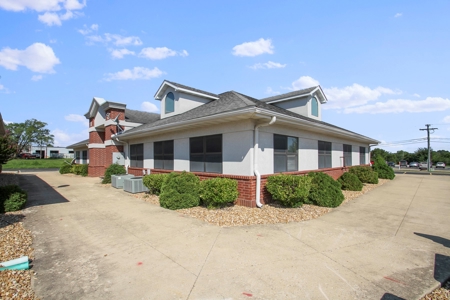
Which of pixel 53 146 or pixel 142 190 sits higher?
pixel 53 146

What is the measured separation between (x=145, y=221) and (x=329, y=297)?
16.3 ft

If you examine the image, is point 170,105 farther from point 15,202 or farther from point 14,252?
point 14,252

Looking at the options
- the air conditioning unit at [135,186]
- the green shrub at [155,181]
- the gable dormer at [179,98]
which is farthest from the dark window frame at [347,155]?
the air conditioning unit at [135,186]

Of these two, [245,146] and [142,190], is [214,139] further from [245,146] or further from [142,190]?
[142,190]

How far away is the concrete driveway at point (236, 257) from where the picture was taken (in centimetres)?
315

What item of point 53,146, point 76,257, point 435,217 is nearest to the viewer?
point 76,257

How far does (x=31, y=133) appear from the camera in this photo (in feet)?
210

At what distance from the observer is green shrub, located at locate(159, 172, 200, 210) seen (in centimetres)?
777

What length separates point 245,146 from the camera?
7.81 meters

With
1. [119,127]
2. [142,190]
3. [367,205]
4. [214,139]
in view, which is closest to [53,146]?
[119,127]

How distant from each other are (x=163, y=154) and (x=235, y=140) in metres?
5.52

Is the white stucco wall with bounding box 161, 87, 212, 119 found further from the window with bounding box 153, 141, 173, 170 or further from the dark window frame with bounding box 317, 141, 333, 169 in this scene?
the dark window frame with bounding box 317, 141, 333, 169

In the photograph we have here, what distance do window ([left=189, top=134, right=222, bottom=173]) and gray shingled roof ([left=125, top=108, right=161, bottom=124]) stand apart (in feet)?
36.9

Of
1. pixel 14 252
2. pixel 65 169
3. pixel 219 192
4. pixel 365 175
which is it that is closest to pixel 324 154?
pixel 365 175
